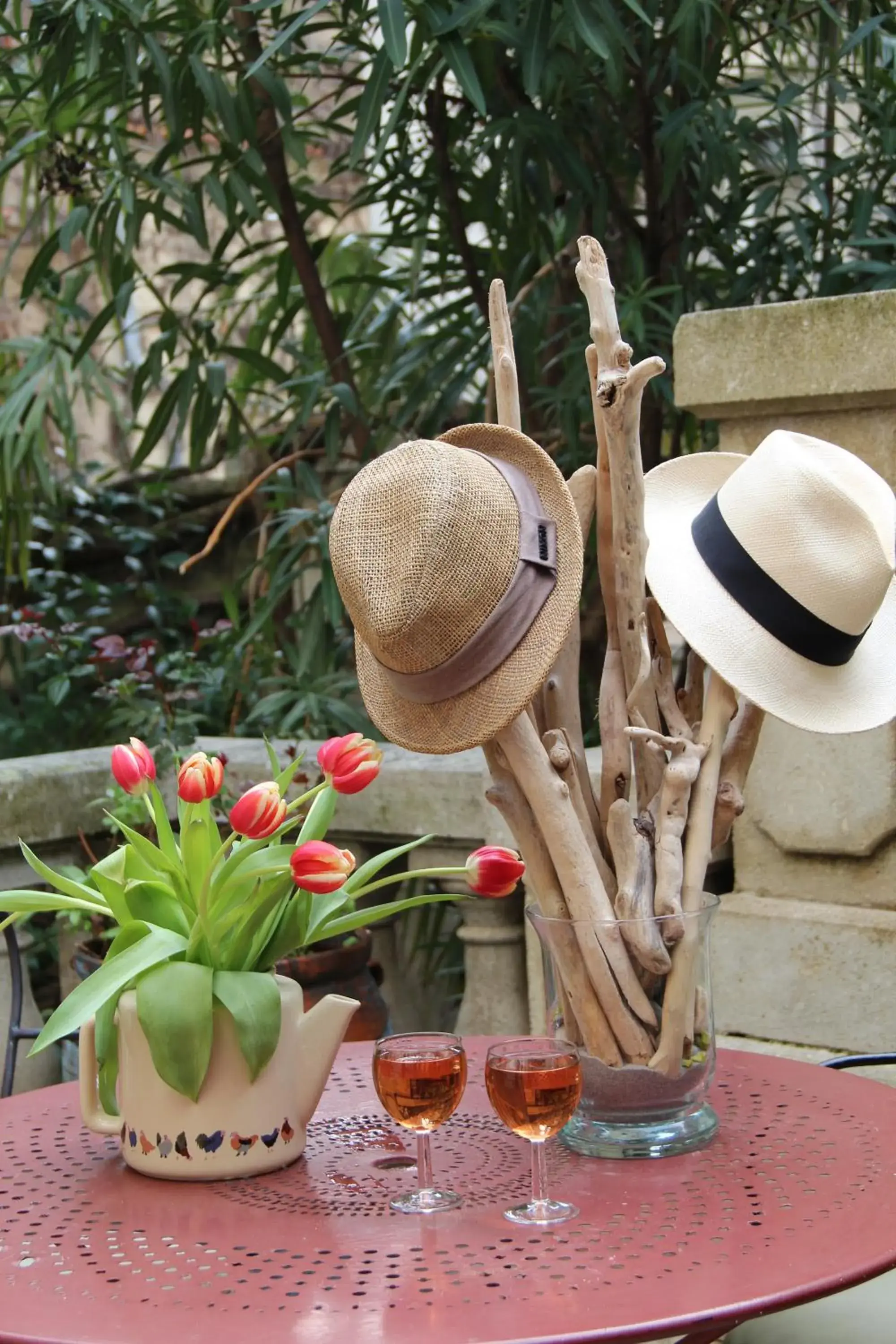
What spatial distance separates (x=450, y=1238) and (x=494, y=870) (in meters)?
0.32

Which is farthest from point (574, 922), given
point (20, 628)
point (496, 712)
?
point (20, 628)

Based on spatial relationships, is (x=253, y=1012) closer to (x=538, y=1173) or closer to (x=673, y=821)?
(x=538, y=1173)

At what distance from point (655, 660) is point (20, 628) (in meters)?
2.31

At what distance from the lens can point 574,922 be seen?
59.4 inches

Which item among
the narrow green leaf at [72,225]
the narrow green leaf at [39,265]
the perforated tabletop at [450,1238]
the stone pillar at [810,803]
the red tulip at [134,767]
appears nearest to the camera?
the perforated tabletop at [450,1238]

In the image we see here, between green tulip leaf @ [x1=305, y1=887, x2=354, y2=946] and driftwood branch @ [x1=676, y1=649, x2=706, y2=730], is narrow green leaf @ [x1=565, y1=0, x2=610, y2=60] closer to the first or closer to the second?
driftwood branch @ [x1=676, y1=649, x2=706, y2=730]

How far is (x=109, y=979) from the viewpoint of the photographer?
1.46 meters

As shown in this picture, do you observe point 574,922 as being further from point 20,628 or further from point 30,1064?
point 20,628

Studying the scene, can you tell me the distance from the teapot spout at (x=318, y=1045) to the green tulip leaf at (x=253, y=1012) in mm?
47

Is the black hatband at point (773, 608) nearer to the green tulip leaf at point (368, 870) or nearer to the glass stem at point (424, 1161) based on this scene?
the green tulip leaf at point (368, 870)

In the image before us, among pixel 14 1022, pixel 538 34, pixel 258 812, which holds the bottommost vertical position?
pixel 14 1022

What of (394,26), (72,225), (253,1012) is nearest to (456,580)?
(253,1012)

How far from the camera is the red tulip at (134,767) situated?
5.03 feet

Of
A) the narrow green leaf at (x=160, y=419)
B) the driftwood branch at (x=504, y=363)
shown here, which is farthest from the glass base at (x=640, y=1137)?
the narrow green leaf at (x=160, y=419)
